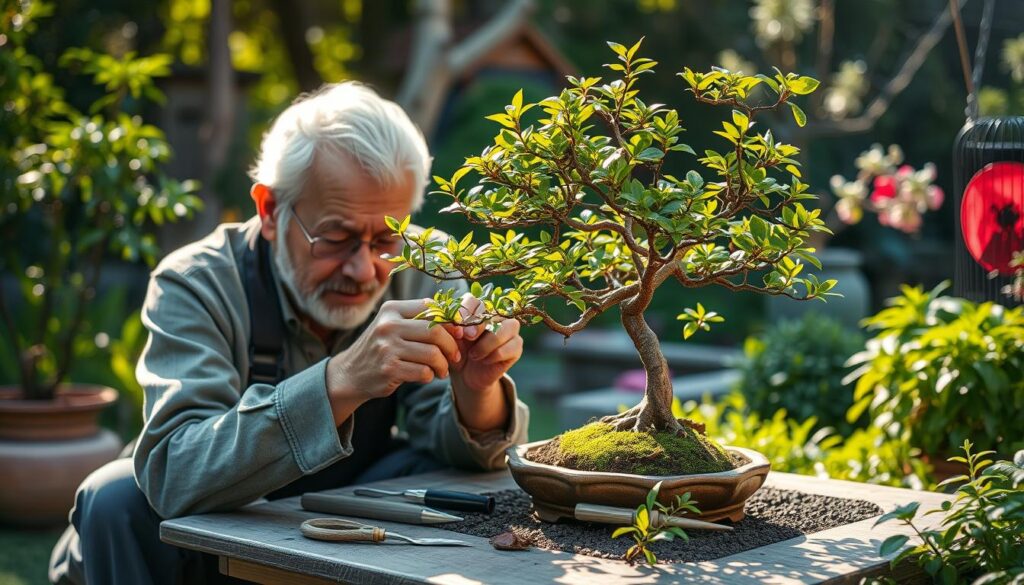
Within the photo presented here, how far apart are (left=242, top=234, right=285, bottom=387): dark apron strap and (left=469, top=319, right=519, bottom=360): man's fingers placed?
580mm

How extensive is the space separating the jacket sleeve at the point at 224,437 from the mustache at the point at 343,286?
1.29ft

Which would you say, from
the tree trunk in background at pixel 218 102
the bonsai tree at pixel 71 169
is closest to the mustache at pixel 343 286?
the bonsai tree at pixel 71 169

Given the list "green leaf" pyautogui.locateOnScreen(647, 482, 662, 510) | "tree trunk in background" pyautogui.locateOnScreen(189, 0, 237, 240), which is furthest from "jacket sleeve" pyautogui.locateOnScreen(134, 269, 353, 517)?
"tree trunk in background" pyautogui.locateOnScreen(189, 0, 237, 240)

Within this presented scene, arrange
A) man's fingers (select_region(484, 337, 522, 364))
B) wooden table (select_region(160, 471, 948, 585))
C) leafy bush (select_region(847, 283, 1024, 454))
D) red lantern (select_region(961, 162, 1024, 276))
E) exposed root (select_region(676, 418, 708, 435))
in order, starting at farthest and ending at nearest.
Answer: leafy bush (select_region(847, 283, 1024, 454)) → red lantern (select_region(961, 162, 1024, 276)) → man's fingers (select_region(484, 337, 522, 364)) → exposed root (select_region(676, 418, 708, 435)) → wooden table (select_region(160, 471, 948, 585))

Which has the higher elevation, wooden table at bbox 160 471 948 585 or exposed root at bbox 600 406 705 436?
exposed root at bbox 600 406 705 436

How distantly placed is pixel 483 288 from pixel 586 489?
0.38 m

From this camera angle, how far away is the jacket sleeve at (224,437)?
2.13 metres

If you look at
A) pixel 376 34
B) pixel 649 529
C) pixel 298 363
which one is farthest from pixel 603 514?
pixel 376 34

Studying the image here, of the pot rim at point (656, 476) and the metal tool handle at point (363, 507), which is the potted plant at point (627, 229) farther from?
the metal tool handle at point (363, 507)

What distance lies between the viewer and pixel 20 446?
4832mm

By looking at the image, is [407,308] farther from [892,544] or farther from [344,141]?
[892,544]

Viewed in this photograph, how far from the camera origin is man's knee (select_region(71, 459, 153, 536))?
7.82ft

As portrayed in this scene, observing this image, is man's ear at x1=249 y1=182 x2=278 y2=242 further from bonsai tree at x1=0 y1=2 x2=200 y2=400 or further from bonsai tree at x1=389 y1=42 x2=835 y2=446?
bonsai tree at x1=0 y1=2 x2=200 y2=400

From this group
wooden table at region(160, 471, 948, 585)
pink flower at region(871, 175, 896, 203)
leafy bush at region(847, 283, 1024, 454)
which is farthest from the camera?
pink flower at region(871, 175, 896, 203)
